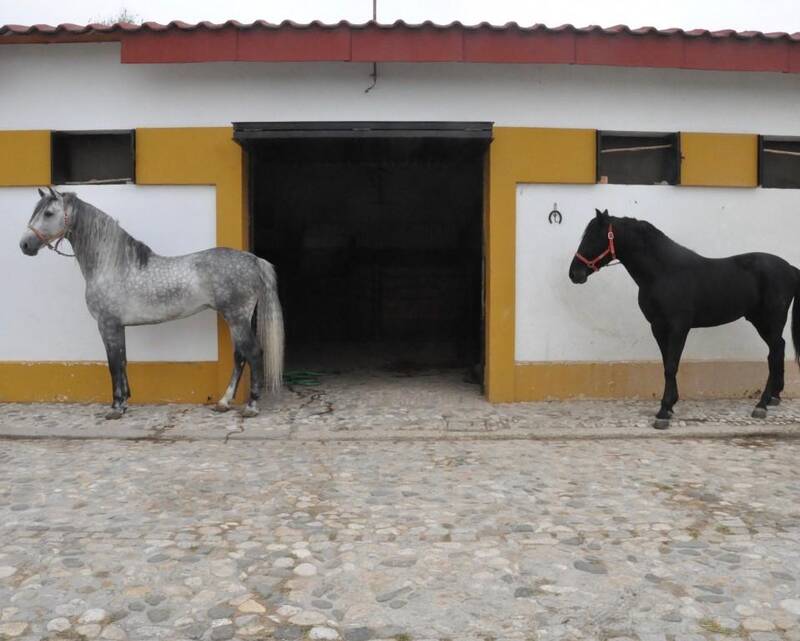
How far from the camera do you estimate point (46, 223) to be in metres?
6.23

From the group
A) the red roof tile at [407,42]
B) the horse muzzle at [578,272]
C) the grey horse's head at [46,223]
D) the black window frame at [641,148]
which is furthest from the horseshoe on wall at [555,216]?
the grey horse's head at [46,223]

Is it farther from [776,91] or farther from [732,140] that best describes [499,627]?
[776,91]

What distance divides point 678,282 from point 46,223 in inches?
219

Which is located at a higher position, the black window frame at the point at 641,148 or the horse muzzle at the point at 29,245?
the black window frame at the point at 641,148

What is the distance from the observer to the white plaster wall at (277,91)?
6965 millimetres

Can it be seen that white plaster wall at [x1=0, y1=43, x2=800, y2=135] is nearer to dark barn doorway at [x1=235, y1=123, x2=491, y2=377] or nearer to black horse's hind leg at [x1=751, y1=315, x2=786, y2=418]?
black horse's hind leg at [x1=751, y1=315, x2=786, y2=418]

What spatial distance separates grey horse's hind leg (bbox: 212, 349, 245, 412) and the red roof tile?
2747 millimetres

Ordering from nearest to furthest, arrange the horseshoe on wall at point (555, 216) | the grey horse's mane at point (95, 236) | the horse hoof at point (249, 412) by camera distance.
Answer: the grey horse's mane at point (95, 236), the horse hoof at point (249, 412), the horseshoe on wall at point (555, 216)

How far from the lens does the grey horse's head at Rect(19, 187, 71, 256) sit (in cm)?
615

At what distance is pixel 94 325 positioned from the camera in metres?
7.07

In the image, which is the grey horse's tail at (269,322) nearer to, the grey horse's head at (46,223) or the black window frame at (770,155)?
the grey horse's head at (46,223)

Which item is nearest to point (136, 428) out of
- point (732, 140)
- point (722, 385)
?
point (722, 385)

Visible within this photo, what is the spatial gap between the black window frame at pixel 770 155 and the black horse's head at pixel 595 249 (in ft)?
7.09

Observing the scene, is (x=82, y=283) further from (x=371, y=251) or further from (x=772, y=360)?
(x=371, y=251)
